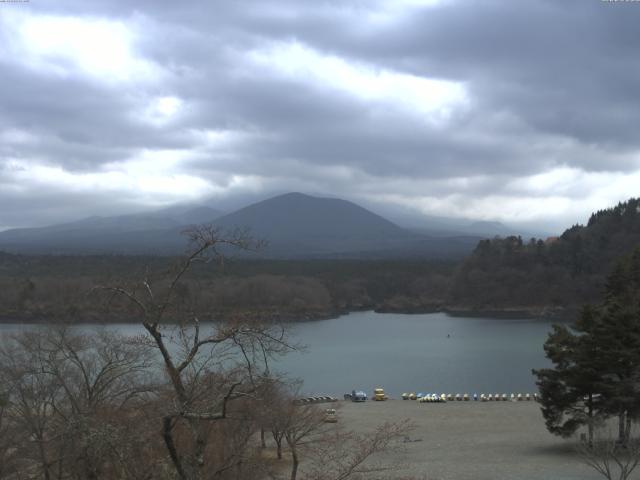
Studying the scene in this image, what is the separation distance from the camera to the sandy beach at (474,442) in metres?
14.9

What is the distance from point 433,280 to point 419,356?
Answer: 149 feet

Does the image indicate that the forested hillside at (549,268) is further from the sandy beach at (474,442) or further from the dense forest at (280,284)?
the sandy beach at (474,442)

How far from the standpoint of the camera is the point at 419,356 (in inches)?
1668

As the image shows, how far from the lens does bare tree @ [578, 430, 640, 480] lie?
11281 millimetres

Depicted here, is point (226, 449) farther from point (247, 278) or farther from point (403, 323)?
point (247, 278)

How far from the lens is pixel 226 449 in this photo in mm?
8797

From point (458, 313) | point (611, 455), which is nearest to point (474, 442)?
point (611, 455)

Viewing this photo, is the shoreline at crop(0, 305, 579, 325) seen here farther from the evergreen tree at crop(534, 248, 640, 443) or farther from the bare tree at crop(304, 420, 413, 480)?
the bare tree at crop(304, 420, 413, 480)

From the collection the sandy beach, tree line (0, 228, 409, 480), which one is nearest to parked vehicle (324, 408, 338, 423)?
the sandy beach

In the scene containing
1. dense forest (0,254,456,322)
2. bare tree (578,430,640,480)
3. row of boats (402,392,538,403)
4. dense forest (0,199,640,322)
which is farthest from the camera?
dense forest (0,199,640,322)

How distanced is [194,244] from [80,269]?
7437 cm

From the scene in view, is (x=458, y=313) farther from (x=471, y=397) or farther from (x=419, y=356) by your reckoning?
(x=471, y=397)

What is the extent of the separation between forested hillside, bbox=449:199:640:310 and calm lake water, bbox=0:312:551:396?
10438 millimetres

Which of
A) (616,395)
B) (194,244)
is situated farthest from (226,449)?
(616,395)
